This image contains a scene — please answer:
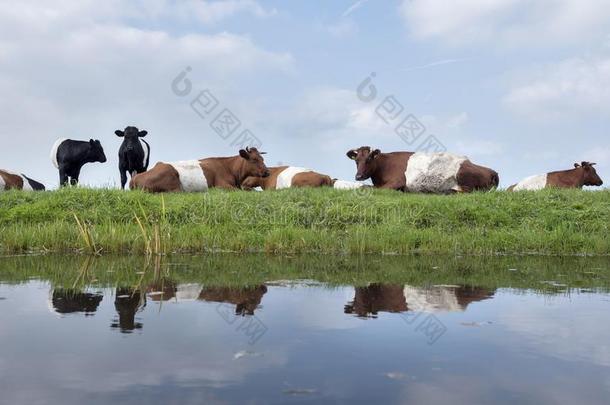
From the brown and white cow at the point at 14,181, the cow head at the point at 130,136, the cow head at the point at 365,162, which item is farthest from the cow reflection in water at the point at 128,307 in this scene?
the brown and white cow at the point at 14,181

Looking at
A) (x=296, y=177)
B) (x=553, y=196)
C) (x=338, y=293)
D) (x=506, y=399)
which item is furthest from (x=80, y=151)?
(x=506, y=399)

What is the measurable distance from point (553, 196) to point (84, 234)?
11.4m

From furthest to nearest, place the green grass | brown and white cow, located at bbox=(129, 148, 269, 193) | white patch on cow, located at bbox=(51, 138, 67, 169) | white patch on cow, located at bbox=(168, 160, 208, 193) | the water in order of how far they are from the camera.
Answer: white patch on cow, located at bbox=(51, 138, 67, 169) < white patch on cow, located at bbox=(168, 160, 208, 193) < brown and white cow, located at bbox=(129, 148, 269, 193) < the green grass < the water

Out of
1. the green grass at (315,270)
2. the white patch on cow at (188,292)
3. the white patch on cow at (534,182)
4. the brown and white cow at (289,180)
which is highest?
the white patch on cow at (534,182)

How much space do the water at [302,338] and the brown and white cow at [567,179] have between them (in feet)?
43.0

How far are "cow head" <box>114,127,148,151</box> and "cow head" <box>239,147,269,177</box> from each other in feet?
12.5

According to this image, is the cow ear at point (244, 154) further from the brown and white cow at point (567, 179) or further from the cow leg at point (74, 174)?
the brown and white cow at point (567, 179)

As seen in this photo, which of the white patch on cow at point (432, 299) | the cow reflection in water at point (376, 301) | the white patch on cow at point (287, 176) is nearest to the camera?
the cow reflection in water at point (376, 301)

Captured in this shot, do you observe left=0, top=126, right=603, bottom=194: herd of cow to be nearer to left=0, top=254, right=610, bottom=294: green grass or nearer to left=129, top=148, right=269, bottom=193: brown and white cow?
left=129, top=148, right=269, bottom=193: brown and white cow

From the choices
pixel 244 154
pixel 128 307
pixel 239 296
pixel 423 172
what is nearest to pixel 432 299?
pixel 239 296

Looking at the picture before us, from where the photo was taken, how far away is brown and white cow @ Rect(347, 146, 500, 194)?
731 inches

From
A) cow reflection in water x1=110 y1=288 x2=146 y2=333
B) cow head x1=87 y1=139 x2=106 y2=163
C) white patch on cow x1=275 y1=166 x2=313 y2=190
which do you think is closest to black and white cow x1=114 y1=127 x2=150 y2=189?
cow head x1=87 y1=139 x2=106 y2=163

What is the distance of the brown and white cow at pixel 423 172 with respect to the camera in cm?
1858

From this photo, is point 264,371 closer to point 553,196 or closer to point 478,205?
point 478,205
